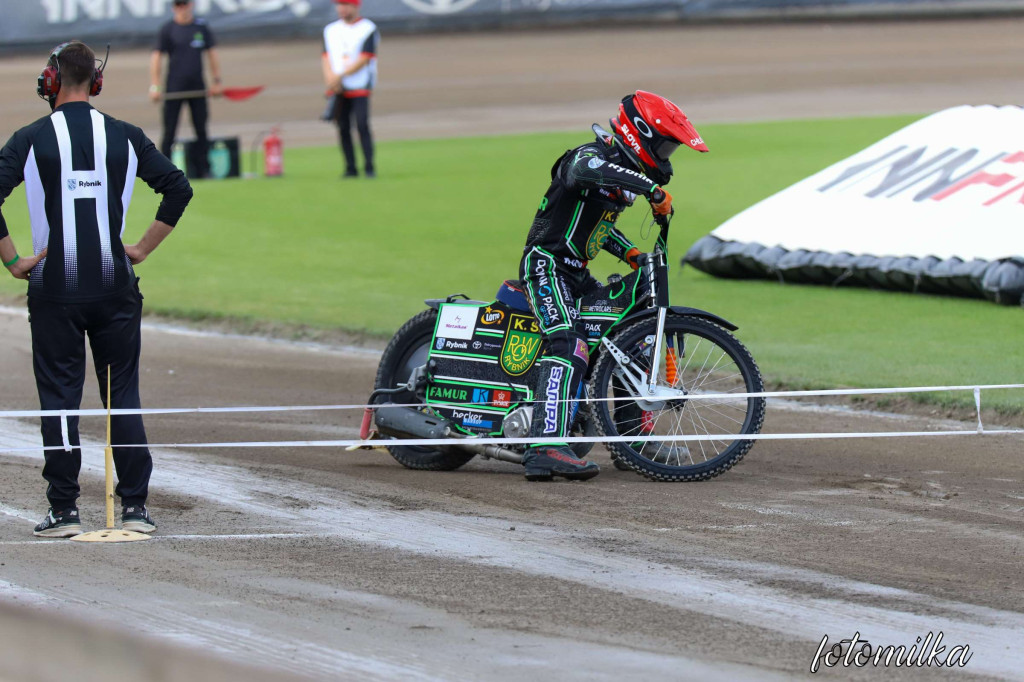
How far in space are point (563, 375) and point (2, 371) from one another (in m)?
5.28

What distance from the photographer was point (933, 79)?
3300 cm

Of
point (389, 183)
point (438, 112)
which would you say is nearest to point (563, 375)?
point (389, 183)

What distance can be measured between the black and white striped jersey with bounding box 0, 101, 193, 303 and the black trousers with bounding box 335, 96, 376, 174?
573 inches

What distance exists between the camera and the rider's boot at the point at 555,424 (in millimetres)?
7535

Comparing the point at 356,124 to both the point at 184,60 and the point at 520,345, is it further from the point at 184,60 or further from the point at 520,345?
the point at 520,345

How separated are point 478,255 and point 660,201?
8583 mm

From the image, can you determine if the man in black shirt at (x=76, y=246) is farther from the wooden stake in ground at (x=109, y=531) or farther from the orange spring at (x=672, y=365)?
the orange spring at (x=672, y=365)

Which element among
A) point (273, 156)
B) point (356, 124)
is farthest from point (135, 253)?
point (273, 156)

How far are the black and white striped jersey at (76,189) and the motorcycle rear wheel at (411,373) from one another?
90.6 inches

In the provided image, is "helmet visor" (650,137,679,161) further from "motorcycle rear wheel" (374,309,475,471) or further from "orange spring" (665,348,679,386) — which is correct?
"motorcycle rear wheel" (374,309,475,471)

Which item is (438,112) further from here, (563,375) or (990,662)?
(990,662)

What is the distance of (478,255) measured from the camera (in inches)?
620

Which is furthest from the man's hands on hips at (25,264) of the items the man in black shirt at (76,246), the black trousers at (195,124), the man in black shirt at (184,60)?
the man in black shirt at (184,60)

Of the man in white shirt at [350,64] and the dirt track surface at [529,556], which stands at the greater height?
the man in white shirt at [350,64]
